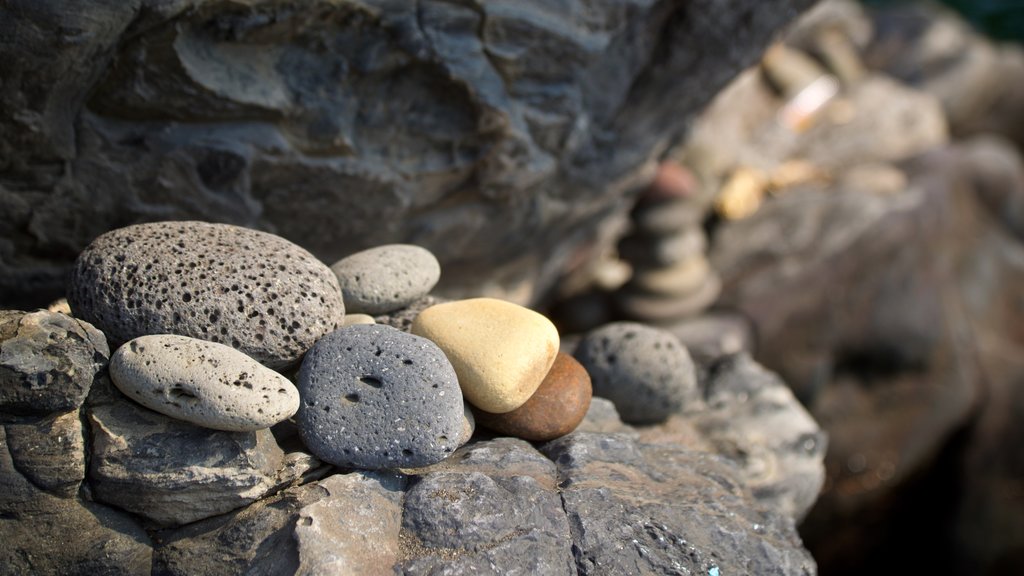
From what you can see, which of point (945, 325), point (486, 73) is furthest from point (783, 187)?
point (486, 73)

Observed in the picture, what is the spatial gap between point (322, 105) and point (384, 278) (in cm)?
67

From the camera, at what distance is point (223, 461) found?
5.85 ft

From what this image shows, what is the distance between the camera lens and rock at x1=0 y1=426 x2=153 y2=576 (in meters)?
1.74

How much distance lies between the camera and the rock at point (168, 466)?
176 cm

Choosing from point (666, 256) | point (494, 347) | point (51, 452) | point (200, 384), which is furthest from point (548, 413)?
point (666, 256)

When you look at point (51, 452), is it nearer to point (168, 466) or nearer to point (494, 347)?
point (168, 466)

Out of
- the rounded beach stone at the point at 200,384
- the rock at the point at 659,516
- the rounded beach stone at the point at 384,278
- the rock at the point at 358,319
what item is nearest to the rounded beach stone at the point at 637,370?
the rock at the point at 659,516

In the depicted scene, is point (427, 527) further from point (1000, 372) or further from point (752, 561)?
point (1000, 372)

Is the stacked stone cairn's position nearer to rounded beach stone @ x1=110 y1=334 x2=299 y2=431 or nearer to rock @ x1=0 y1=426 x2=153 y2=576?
rounded beach stone @ x1=110 y1=334 x2=299 y2=431

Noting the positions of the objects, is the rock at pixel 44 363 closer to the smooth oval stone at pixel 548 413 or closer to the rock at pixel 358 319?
the rock at pixel 358 319

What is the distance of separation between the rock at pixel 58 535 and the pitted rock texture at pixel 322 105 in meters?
0.93

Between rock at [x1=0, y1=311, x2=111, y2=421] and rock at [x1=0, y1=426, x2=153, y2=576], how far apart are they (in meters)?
0.09

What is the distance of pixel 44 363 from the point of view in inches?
67.6

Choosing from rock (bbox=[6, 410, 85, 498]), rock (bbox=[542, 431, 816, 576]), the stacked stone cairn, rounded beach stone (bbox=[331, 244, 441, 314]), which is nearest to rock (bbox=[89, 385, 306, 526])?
rock (bbox=[6, 410, 85, 498])
